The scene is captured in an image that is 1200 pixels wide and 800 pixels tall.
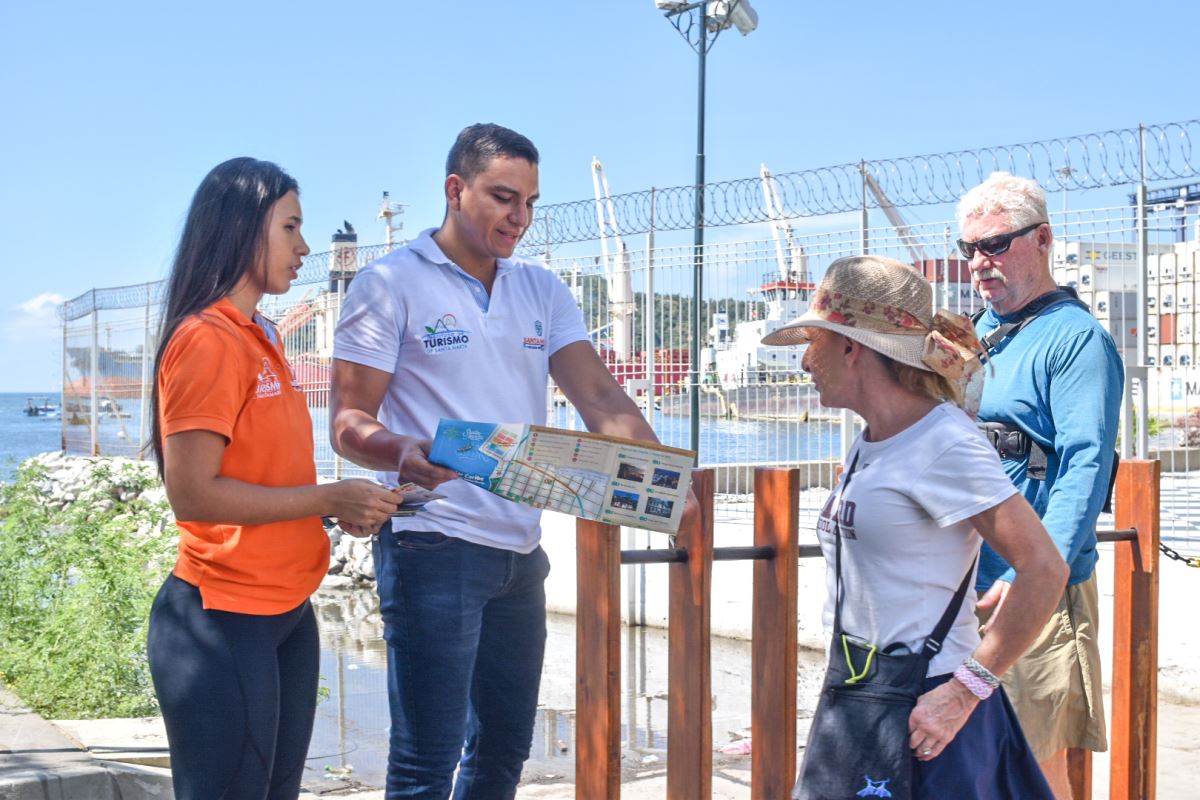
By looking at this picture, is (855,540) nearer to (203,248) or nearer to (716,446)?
(203,248)

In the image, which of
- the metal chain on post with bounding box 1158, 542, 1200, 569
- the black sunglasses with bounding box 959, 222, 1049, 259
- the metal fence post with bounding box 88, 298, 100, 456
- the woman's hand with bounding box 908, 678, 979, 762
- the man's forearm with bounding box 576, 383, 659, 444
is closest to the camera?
the woman's hand with bounding box 908, 678, 979, 762

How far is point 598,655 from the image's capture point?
2.48m

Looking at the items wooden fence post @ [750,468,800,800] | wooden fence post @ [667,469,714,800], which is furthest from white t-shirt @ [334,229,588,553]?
wooden fence post @ [750,468,800,800]

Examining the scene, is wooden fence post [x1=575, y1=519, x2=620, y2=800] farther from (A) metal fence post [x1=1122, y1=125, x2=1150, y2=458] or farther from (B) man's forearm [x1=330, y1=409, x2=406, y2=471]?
(A) metal fence post [x1=1122, y1=125, x2=1150, y2=458]

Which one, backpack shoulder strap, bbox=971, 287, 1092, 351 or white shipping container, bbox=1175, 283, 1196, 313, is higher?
white shipping container, bbox=1175, 283, 1196, 313

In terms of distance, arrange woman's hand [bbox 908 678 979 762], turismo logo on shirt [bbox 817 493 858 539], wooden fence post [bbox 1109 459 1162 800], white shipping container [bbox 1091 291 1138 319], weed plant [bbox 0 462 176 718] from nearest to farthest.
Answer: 1. woman's hand [bbox 908 678 979 762]
2. turismo logo on shirt [bbox 817 493 858 539]
3. wooden fence post [bbox 1109 459 1162 800]
4. weed plant [bbox 0 462 176 718]
5. white shipping container [bbox 1091 291 1138 319]

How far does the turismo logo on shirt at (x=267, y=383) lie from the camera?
2.45m

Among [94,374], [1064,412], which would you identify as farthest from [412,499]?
[94,374]

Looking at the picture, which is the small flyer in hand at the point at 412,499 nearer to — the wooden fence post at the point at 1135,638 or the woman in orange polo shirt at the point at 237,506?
the woman in orange polo shirt at the point at 237,506

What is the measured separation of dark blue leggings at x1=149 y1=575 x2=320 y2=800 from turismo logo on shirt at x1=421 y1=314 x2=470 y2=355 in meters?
0.67

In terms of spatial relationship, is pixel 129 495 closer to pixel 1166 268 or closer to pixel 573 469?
pixel 1166 268

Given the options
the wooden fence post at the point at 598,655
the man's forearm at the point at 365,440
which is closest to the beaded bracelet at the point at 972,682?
the wooden fence post at the point at 598,655

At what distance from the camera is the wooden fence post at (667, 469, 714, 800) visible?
8.46 ft

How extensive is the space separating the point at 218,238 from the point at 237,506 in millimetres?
568
